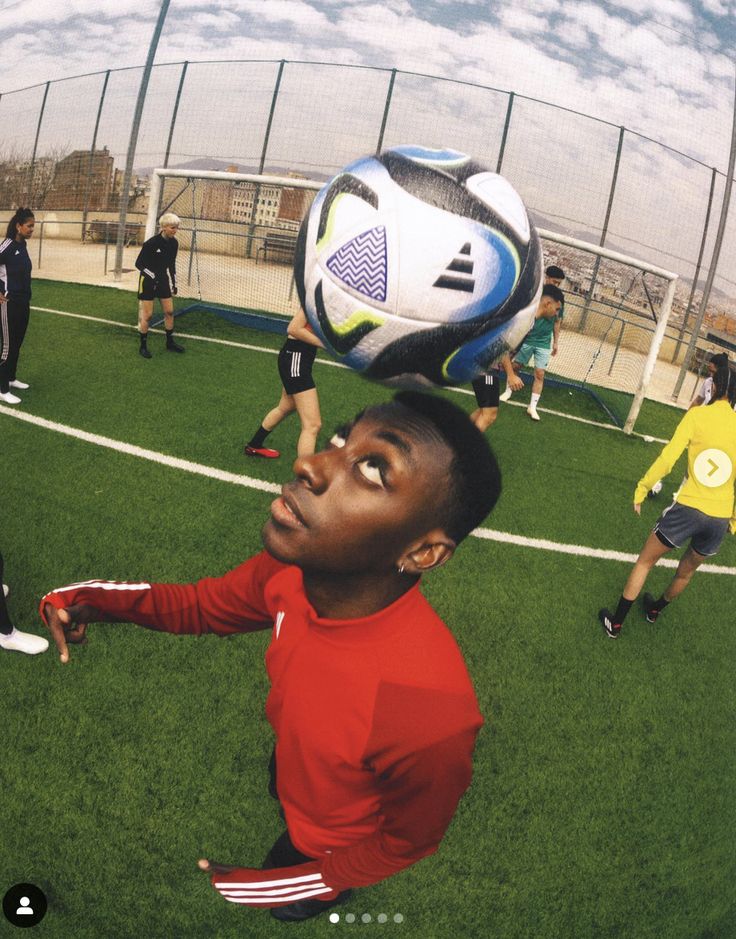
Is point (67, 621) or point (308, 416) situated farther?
point (308, 416)

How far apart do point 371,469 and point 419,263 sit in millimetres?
477

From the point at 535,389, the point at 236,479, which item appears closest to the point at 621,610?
the point at 236,479

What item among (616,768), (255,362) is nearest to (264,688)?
(616,768)

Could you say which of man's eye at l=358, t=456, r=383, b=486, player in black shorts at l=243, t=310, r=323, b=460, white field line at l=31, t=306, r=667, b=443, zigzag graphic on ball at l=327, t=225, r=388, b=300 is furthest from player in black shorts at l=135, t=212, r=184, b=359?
man's eye at l=358, t=456, r=383, b=486

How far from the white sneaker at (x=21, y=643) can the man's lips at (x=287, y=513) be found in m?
2.64

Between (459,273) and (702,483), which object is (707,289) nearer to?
(702,483)

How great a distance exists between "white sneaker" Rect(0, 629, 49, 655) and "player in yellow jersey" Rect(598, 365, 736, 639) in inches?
151

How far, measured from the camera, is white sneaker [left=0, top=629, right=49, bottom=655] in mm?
3260

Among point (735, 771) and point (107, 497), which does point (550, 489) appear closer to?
point (735, 771)

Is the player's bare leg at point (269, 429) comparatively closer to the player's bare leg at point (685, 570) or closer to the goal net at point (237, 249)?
the player's bare leg at point (685, 570)

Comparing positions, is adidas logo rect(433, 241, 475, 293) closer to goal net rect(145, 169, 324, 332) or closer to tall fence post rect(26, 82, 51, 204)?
goal net rect(145, 169, 324, 332)

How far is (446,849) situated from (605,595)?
109 inches

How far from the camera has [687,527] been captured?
4047 mm

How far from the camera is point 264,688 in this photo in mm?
3328
